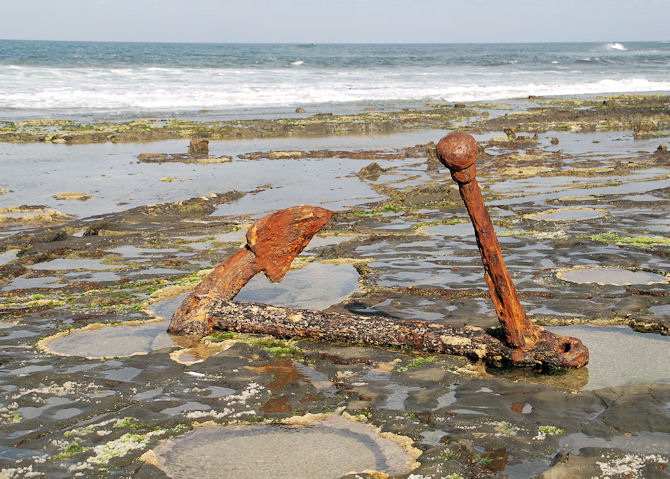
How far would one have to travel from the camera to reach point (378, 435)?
4180mm

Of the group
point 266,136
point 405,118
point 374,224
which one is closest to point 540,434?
point 374,224

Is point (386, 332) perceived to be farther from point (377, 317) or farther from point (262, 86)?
point (262, 86)

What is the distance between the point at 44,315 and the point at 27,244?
3.18 metres

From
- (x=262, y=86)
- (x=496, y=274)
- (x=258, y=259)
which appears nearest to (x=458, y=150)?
(x=496, y=274)

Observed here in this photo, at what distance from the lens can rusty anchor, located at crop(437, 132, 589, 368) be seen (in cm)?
451

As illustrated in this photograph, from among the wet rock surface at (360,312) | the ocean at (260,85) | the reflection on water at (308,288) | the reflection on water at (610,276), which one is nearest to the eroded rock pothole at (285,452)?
the wet rock surface at (360,312)

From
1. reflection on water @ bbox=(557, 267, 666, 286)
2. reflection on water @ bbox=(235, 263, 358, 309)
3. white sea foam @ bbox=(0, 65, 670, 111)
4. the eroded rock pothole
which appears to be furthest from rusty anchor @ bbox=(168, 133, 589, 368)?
white sea foam @ bbox=(0, 65, 670, 111)

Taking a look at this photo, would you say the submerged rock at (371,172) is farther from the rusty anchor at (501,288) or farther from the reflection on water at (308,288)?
the rusty anchor at (501,288)

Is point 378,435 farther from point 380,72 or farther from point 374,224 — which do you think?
point 380,72

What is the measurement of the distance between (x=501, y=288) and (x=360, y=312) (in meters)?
1.79

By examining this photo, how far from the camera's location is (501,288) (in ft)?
15.7

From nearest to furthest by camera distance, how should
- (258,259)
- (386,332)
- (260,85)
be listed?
(386,332) < (258,259) < (260,85)

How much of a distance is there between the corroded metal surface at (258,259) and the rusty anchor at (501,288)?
4.86ft

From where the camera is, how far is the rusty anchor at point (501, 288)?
451 centimetres
